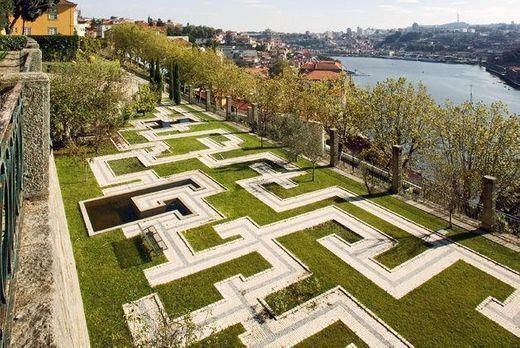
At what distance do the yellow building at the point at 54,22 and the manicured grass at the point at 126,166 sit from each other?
37.5 metres

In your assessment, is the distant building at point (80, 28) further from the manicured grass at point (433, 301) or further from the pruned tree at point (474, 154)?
the manicured grass at point (433, 301)

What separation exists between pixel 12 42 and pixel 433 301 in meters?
30.7

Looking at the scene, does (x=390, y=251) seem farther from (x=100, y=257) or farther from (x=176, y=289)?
(x=100, y=257)

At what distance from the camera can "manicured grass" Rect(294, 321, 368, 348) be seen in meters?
9.93

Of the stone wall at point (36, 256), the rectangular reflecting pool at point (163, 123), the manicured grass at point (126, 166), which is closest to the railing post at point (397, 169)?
the manicured grass at point (126, 166)

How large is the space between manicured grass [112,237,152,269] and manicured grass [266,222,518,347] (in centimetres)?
462

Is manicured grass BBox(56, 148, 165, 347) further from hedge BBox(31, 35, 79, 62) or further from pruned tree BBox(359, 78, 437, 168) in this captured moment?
hedge BBox(31, 35, 79, 62)

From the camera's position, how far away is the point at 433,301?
1157 cm

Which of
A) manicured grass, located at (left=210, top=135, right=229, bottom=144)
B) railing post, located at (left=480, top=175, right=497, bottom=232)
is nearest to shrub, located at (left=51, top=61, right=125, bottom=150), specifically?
manicured grass, located at (left=210, top=135, right=229, bottom=144)

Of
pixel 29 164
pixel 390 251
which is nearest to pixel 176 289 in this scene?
pixel 29 164

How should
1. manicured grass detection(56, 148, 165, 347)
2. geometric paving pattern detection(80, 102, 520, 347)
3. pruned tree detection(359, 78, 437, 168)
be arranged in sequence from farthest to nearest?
pruned tree detection(359, 78, 437, 168)
geometric paving pattern detection(80, 102, 520, 347)
manicured grass detection(56, 148, 165, 347)

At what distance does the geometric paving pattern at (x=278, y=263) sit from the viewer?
10531 millimetres

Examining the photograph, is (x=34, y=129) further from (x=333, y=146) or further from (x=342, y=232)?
(x=333, y=146)

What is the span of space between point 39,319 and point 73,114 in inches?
790
